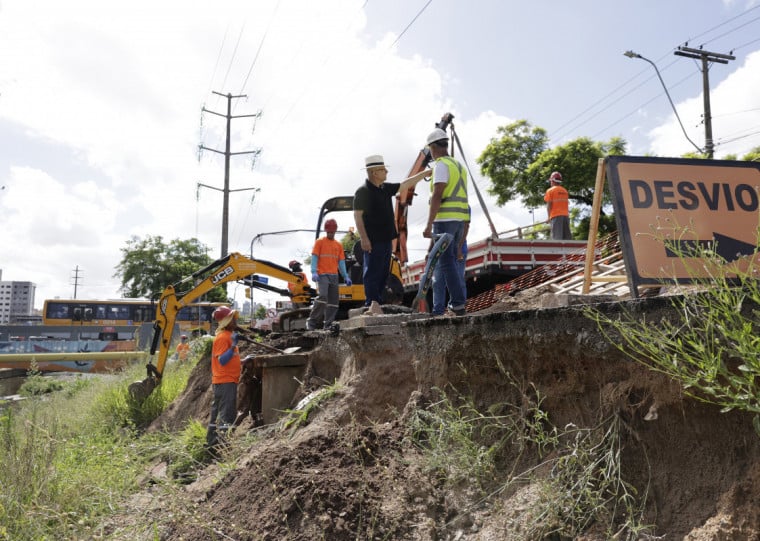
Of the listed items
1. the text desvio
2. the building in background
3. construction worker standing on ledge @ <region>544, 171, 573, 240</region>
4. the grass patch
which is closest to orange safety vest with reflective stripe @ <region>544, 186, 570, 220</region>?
construction worker standing on ledge @ <region>544, 171, 573, 240</region>

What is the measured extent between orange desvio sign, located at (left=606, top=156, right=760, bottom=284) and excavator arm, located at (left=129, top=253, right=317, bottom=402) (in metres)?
8.68

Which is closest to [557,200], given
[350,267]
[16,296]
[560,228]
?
[560,228]

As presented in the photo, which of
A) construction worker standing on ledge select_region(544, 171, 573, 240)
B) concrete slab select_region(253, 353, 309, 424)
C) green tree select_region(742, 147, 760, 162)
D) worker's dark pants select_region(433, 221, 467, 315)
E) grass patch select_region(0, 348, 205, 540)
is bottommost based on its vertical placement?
grass patch select_region(0, 348, 205, 540)

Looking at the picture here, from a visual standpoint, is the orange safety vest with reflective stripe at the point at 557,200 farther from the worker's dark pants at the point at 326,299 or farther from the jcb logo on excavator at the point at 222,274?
the jcb logo on excavator at the point at 222,274

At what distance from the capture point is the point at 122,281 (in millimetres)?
50250

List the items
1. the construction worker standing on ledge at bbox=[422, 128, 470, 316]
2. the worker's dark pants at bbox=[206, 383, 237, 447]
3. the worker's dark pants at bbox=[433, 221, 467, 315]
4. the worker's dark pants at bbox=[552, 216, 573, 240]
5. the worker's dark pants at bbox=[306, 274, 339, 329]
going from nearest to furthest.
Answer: the worker's dark pants at bbox=[433, 221, 467, 315] < the construction worker standing on ledge at bbox=[422, 128, 470, 316] < the worker's dark pants at bbox=[206, 383, 237, 447] < the worker's dark pants at bbox=[306, 274, 339, 329] < the worker's dark pants at bbox=[552, 216, 573, 240]

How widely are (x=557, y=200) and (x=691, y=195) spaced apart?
6.97m

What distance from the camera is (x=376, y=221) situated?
21.0 ft

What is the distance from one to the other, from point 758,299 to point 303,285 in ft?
34.6

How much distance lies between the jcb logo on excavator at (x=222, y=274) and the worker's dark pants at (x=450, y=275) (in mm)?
6962

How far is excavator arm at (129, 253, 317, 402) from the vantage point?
11.4m

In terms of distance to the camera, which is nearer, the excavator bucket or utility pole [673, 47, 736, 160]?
the excavator bucket

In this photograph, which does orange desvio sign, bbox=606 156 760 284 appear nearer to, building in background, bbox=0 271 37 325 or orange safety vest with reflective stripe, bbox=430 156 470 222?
orange safety vest with reflective stripe, bbox=430 156 470 222

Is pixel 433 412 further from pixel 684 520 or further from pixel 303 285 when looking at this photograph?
pixel 303 285
